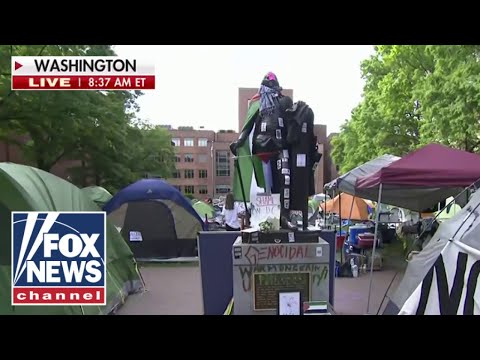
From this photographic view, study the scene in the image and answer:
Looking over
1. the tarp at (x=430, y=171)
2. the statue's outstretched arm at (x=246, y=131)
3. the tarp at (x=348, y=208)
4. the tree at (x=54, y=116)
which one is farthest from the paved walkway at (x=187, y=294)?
the tree at (x=54, y=116)

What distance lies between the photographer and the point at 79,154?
19.7 meters

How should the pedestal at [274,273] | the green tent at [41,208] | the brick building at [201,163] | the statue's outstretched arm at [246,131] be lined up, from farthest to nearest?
the brick building at [201,163]
the statue's outstretched arm at [246,131]
the pedestal at [274,273]
the green tent at [41,208]

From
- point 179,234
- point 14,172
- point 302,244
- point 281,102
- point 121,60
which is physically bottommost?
point 179,234

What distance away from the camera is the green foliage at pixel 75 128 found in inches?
540

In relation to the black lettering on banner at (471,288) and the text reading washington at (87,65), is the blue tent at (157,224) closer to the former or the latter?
the text reading washington at (87,65)

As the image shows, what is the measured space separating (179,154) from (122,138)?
170 feet

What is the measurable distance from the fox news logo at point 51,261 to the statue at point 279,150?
2.09 meters

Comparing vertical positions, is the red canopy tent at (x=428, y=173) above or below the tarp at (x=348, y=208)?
above

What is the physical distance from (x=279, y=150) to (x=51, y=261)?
2.90m

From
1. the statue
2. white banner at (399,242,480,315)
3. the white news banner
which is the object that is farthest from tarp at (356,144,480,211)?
the white news banner

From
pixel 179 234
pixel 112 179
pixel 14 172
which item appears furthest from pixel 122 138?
pixel 14 172

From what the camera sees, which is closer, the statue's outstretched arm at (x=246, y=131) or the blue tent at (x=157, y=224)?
the statue's outstretched arm at (x=246, y=131)

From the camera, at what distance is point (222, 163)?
232ft

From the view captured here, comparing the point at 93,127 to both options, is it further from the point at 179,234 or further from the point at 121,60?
the point at 121,60
